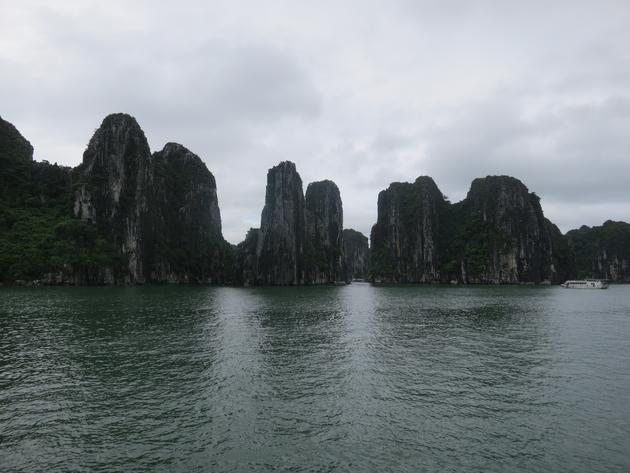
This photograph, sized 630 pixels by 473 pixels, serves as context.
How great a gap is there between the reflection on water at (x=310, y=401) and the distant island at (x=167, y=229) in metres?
103

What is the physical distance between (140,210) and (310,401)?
482 ft

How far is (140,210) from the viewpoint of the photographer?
147250 millimetres

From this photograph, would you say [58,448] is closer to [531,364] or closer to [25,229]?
[531,364]

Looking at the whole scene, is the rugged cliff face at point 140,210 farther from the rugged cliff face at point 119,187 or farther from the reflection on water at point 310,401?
the reflection on water at point 310,401

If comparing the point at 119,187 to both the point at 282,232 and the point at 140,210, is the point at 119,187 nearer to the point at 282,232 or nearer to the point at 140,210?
the point at 140,210

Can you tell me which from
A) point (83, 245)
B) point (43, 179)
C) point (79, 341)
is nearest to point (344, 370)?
point (79, 341)

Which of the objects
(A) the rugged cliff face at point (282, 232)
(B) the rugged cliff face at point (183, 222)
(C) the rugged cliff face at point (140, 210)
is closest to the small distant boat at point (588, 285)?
(A) the rugged cliff face at point (282, 232)

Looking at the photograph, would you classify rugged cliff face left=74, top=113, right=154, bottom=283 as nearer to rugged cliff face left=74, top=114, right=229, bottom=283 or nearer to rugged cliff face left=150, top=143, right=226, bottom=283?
rugged cliff face left=74, top=114, right=229, bottom=283

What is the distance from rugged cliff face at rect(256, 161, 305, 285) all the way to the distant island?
0.43m

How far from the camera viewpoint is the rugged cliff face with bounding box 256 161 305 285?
157250 mm

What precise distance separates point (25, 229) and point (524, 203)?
200 meters

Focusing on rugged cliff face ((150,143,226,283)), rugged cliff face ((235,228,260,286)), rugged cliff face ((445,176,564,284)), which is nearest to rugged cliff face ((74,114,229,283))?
rugged cliff face ((150,143,226,283))

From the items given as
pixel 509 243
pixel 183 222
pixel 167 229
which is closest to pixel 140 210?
pixel 167 229

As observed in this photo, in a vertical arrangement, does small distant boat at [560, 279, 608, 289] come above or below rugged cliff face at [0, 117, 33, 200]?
below
